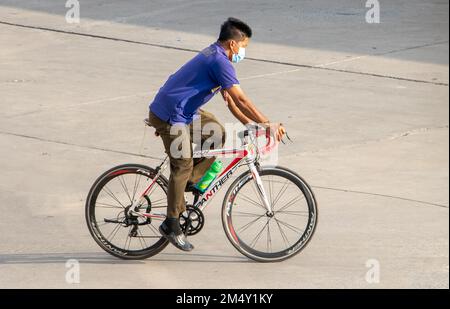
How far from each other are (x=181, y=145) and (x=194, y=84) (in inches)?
17.4

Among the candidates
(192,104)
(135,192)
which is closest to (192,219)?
(135,192)

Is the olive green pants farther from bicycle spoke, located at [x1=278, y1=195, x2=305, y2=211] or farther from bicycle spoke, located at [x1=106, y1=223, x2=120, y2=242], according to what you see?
bicycle spoke, located at [x1=278, y1=195, x2=305, y2=211]

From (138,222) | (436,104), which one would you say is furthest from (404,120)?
(138,222)

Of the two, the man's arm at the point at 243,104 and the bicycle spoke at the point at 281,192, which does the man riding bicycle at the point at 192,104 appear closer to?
the man's arm at the point at 243,104

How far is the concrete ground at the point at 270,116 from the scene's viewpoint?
8.48m

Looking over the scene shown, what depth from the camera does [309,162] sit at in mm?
11172

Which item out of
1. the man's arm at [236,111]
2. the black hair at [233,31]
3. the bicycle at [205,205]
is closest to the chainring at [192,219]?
the bicycle at [205,205]

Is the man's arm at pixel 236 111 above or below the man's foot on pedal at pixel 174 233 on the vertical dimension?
above

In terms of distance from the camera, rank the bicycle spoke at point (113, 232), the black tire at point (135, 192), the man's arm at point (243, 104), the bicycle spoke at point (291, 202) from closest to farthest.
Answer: the man's arm at point (243, 104) < the black tire at point (135, 192) < the bicycle spoke at point (113, 232) < the bicycle spoke at point (291, 202)

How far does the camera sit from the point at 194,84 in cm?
826
